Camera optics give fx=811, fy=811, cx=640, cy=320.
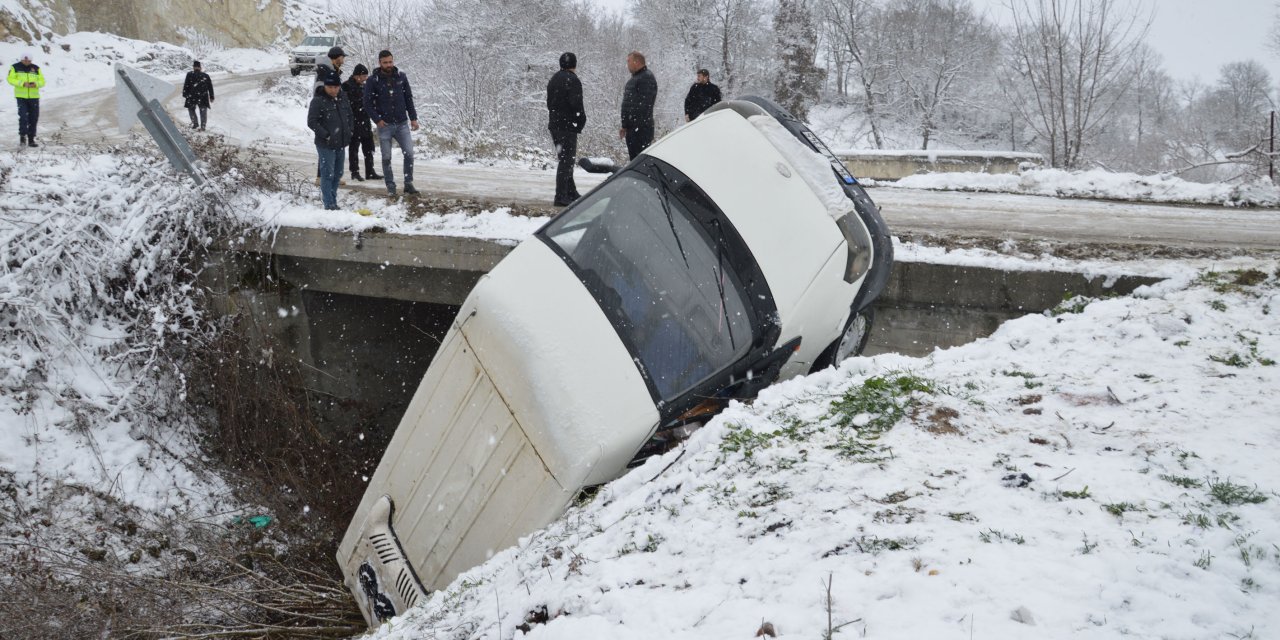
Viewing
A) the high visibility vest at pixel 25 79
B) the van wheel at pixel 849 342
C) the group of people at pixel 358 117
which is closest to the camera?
the van wheel at pixel 849 342

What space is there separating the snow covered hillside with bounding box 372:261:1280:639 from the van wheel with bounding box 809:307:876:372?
54cm

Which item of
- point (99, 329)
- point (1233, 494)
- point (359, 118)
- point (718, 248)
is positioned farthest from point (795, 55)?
point (1233, 494)

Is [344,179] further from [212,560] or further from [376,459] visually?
[212,560]

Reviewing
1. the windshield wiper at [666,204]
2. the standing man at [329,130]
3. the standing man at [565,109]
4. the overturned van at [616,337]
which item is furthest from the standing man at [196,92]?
the windshield wiper at [666,204]

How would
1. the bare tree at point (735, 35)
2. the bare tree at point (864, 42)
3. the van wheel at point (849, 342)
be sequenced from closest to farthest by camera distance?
the van wheel at point (849, 342) → the bare tree at point (735, 35) → the bare tree at point (864, 42)

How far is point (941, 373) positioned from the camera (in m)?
4.29

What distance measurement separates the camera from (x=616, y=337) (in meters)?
4.19

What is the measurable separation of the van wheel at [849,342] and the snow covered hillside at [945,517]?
1.78ft

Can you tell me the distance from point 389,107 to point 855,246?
6.55 meters

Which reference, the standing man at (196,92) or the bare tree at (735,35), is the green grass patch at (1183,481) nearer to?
the standing man at (196,92)

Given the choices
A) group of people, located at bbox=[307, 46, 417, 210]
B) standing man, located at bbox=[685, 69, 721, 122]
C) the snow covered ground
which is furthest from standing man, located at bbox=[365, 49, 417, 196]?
the snow covered ground

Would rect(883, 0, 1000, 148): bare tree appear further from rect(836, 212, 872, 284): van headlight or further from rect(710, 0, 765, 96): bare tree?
rect(836, 212, 872, 284): van headlight

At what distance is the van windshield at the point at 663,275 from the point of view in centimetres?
420

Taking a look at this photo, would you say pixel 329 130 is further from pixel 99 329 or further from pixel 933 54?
pixel 933 54
